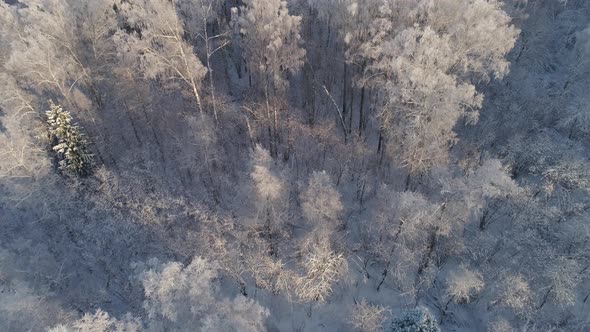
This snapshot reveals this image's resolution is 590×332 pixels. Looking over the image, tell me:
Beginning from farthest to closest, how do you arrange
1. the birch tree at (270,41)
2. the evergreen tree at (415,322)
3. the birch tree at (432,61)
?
the birch tree at (270,41) → the birch tree at (432,61) → the evergreen tree at (415,322)

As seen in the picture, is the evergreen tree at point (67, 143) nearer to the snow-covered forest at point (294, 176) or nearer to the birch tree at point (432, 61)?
the snow-covered forest at point (294, 176)

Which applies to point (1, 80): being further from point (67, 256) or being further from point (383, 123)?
point (383, 123)

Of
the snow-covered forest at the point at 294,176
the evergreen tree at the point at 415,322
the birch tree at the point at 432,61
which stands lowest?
the evergreen tree at the point at 415,322

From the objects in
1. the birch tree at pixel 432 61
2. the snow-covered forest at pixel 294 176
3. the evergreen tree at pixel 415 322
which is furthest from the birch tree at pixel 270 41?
the evergreen tree at pixel 415 322

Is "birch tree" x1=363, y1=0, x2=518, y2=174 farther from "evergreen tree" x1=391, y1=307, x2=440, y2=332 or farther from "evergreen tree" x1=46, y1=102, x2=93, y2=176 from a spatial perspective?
"evergreen tree" x1=46, y1=102, x2=93, y2=176

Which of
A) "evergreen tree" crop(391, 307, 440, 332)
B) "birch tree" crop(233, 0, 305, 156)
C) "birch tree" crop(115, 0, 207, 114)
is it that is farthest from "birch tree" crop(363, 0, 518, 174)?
"birch tree" crop(115, 0, 207, 114)
